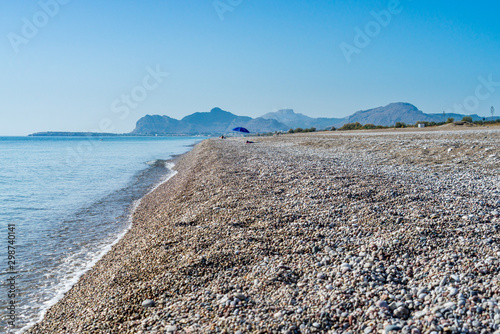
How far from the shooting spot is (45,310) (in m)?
6.58

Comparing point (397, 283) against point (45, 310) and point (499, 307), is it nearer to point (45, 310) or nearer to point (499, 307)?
point (499, 307)

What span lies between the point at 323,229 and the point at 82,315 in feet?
16.2

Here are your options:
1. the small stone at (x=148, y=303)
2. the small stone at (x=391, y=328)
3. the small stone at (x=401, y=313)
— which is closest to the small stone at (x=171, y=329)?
the small stone at (x=148, y=303)

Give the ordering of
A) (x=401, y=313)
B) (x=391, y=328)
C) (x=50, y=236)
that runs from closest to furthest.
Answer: (x=391, y=328)
(x=401, y=313)
(x=50, y=236)

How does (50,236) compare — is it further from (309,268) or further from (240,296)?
(309,268)

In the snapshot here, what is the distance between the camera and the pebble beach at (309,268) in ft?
14.4

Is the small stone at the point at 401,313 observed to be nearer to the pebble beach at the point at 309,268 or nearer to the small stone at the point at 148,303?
the pebble beach at the point at 309,268

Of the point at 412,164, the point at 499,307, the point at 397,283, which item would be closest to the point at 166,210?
the point at 397,283

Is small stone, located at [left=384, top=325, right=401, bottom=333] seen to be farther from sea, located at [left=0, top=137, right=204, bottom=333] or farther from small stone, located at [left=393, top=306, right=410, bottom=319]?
sea, located at [left=0, top=137, right=204, bottom=333]

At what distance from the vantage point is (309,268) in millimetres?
5859

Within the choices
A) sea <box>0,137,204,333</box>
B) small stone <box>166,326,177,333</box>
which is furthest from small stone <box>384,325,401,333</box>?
sea <box>0,137,204,333</box>

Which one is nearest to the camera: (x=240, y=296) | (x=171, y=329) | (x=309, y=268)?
(x=171, y=329)

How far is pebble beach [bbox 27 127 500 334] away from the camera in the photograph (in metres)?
4.38

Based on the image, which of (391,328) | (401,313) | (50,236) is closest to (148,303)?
(391,328)
